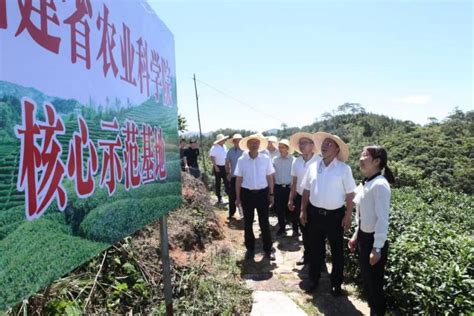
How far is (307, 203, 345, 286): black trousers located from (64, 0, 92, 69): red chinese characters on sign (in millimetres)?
2917

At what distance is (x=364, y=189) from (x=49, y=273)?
262 centimetres

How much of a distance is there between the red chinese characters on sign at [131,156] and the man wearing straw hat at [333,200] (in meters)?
2.24

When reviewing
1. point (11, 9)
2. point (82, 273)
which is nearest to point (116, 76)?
point (11, 9)

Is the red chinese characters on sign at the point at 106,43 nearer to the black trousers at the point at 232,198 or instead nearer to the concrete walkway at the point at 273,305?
the concrete walkway at the point at 273,305

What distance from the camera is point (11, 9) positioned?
126 cm

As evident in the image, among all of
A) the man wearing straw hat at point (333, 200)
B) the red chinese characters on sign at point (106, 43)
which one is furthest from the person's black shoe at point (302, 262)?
the red chinese characters on sign at point (106, 43)

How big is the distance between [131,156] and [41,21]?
885 mm

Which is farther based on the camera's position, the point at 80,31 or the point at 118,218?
the point at 118,218

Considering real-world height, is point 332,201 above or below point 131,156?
below

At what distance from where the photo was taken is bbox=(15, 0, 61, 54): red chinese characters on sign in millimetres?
1324

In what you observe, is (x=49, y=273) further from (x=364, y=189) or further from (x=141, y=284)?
(x=364, y=189)

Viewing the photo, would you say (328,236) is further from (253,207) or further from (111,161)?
(111,161)

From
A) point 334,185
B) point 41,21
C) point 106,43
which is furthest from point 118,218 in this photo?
point 334,185

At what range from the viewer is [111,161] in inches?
74.2
